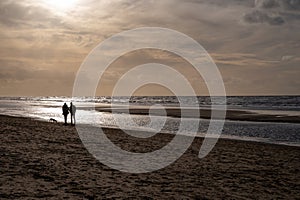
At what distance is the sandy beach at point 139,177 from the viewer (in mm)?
9586

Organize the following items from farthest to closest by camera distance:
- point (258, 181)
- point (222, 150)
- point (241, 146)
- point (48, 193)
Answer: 1. point (241, 146)
2. point (222, 150)
3. point (258, 181)
4. point (48, 193)

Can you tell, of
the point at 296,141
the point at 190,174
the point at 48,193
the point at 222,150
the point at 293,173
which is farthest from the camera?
the point at 296,141

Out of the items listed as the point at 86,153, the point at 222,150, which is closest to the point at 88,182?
the point at 86,153

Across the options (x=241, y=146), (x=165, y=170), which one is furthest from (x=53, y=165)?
(x=241, y=146)

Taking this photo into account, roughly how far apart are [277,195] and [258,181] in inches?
66.2

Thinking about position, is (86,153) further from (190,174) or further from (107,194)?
(107,194)

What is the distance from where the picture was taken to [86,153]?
637 inches

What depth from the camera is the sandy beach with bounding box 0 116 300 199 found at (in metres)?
9.59

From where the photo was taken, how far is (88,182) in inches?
416

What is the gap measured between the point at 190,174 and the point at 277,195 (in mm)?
3558

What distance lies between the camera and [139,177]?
11914mm

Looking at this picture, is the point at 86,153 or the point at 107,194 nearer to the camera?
the point at 107,194

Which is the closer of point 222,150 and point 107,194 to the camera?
point 107,194

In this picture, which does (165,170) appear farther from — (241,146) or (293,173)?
(241,146)
